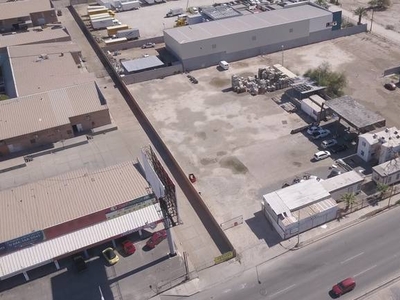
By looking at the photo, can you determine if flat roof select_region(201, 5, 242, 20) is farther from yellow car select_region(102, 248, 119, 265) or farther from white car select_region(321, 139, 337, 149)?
yellow car select_region(102, 248, 119, 265)

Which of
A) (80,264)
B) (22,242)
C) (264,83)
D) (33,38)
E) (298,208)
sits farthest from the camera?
(33,38)

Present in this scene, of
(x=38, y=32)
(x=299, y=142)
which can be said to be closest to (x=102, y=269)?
(x=299, y=142)

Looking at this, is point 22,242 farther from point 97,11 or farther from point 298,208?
point 97,11

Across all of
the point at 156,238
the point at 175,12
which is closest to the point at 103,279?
the point at 156,238

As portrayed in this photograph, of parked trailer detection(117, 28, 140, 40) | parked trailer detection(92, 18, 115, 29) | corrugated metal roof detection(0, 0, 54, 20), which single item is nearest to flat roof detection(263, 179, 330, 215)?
parked trailer detection(117, 28, 140, 40)

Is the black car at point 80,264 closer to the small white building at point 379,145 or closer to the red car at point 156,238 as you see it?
the red car at point 156,238

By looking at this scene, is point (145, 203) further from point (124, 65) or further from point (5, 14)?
point (5, 14)
